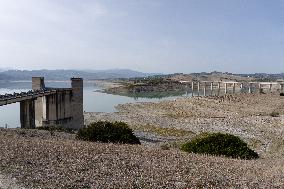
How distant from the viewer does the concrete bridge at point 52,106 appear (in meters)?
36.4

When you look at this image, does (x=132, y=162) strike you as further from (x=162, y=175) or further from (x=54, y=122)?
(x=54, y=122)

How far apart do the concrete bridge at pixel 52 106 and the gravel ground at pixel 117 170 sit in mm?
22278

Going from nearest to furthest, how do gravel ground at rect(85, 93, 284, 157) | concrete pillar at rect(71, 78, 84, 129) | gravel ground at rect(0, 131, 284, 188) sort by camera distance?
gravel ground at rect(0, 131, 284, 188), gravel ground at rect(85, 93, 284, 157), concrete pillar at rect(71, 78, 84, 129)

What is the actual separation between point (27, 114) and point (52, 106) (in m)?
2.69

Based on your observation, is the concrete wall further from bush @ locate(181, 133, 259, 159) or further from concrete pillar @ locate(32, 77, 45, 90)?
bush @ locate(181, 133, 259, 159)

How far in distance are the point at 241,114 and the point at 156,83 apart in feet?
318

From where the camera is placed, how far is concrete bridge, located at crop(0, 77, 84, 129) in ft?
119

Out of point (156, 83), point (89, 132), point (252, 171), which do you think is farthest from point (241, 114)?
point (156, 83)

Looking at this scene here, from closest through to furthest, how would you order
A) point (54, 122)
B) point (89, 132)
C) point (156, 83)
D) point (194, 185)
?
point (194, 185) → point (89, 132) → point (54, 122) → point (156, 83)

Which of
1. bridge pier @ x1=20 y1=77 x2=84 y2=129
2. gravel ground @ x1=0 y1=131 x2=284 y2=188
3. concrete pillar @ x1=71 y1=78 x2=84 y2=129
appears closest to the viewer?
gravel ground @ x1=0 y1=131 x2=284 y2=188

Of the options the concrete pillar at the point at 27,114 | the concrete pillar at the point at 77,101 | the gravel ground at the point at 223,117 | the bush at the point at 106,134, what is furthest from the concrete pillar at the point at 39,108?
the bush at the point at 106,134

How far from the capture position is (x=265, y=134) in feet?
125

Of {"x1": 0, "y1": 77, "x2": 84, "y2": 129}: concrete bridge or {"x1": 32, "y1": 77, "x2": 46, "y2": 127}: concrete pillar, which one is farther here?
{"x1": 32, "y1": 77, "x2": 46, "y2": 127}: concrete pillar

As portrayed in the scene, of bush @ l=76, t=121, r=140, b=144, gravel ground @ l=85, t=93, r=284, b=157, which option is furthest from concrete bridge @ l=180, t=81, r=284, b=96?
bush @ l=76, t=121, r=140, b=144
